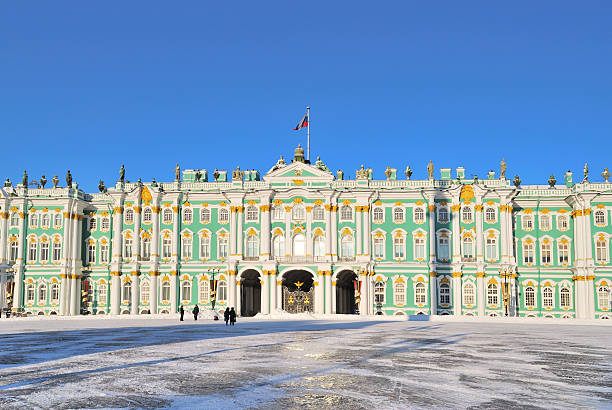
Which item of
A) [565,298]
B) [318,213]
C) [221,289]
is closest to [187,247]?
[221,289]

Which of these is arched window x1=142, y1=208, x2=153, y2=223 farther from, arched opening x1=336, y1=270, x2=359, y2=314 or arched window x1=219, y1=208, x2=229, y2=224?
Result: arched opening x1=336, y1=270, x2=359, y2=314

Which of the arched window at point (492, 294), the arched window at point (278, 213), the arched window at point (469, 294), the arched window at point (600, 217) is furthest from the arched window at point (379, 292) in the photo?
the arched window at point (600, 217)

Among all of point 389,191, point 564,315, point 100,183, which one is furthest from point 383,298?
point 100,183

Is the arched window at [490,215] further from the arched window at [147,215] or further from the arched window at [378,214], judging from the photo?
the arched window at [147,215]

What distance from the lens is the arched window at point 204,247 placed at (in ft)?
231

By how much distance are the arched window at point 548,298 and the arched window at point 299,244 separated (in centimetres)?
2447

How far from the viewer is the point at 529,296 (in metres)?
67.2

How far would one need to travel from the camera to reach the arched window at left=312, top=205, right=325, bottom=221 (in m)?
68.1

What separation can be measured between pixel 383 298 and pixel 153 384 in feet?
170

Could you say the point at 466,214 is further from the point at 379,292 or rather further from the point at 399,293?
the point at 379,292

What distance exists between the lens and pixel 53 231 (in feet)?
236

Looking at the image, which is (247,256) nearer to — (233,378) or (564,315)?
(564,315)

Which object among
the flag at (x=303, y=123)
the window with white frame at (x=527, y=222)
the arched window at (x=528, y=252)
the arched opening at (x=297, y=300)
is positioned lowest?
the arched opening at (x=297, y=300)

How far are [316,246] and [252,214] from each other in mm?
7476
